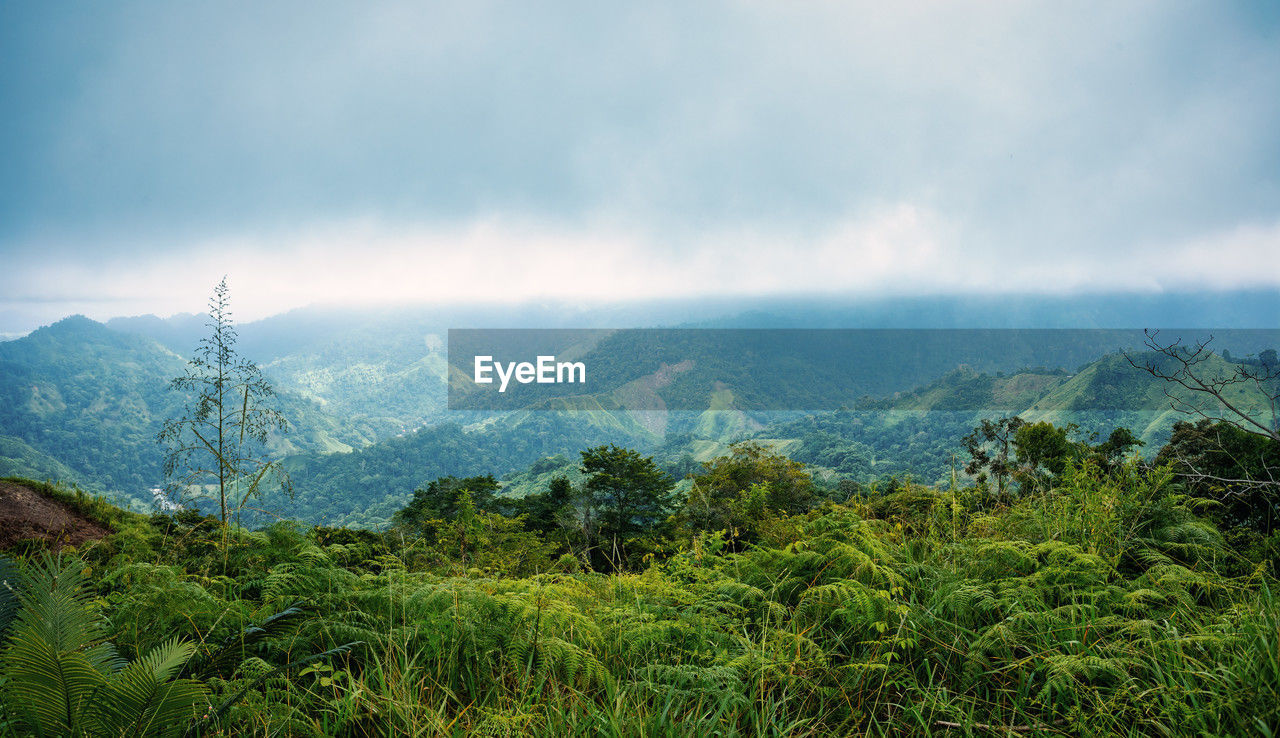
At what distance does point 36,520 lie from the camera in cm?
711

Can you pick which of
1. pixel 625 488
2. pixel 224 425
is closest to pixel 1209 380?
pixel 224 425

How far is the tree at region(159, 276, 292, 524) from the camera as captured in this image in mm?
3215

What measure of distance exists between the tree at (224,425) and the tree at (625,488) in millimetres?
22057

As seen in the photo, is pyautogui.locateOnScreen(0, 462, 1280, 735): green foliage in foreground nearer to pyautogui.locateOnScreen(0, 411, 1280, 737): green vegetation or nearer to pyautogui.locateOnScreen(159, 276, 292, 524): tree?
pyautogui.locateOnScreen(0, 411, 1280, 737): green vegetation

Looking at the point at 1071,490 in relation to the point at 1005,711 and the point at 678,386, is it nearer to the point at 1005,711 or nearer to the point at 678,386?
the point at 1005,711

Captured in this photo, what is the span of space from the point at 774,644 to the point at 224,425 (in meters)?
3.23

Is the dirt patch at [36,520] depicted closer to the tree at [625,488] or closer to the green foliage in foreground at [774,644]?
the green foliage in foreground at [774,644]

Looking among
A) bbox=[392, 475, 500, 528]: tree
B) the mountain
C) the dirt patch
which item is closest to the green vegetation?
the dirt patch

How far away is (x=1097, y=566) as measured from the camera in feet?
9.36

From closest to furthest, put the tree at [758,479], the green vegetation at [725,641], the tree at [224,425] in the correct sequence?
the green vegetation at [725,641], the tree at [224,425], the tree at [758,479]

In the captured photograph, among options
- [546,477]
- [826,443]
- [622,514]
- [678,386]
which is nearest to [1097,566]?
[622,514]

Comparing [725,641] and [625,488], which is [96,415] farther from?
[725,641]

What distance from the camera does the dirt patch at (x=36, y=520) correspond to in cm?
654

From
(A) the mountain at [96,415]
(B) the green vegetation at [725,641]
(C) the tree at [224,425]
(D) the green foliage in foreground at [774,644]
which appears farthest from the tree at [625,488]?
(A) the mountain at [96,415]
